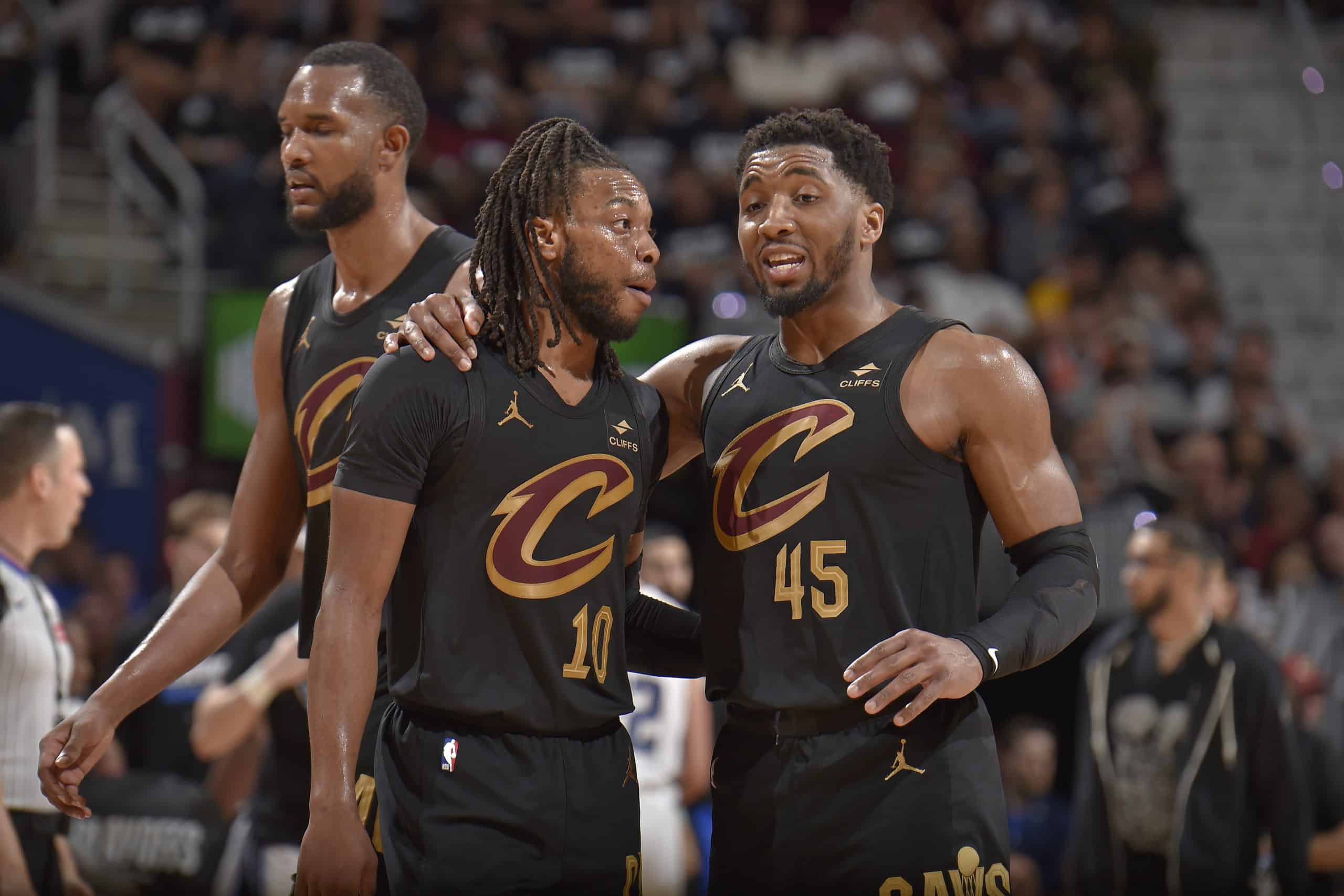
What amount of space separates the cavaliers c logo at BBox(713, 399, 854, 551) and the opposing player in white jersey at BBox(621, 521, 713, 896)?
2166 mm

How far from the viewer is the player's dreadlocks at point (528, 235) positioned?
11.2 feet

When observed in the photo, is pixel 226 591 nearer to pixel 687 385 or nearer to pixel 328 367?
pixel 328 367

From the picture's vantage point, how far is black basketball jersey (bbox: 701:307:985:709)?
3514 mm

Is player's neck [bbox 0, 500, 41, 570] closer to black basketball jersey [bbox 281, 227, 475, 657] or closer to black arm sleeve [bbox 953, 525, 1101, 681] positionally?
black basketball jersey [bbox 281, 227, 475, 657]

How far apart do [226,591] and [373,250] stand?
0.94m

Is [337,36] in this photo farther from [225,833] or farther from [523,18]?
[225,833]

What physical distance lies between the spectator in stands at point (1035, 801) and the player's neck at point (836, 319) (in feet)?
16.1

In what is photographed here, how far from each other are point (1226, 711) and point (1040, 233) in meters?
6.00

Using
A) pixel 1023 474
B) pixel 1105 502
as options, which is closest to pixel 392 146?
pixel 1023 474

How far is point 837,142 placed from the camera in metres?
3.74

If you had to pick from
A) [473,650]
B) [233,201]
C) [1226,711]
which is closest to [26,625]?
[473,650]

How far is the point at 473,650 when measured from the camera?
321 centimetres

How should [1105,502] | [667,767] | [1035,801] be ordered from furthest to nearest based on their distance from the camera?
[1105,502]
[1035,801]
[667,767]

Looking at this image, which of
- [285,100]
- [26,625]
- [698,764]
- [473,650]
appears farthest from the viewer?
[698,764]
